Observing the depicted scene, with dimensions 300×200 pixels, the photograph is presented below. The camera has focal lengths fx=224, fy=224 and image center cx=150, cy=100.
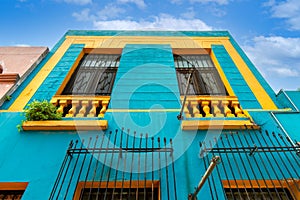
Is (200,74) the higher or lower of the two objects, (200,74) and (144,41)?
the lower

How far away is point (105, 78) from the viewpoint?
6695mm

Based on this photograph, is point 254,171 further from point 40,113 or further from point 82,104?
point 40,113

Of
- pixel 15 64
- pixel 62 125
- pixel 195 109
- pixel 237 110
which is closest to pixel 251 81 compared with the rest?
pixel 237 110

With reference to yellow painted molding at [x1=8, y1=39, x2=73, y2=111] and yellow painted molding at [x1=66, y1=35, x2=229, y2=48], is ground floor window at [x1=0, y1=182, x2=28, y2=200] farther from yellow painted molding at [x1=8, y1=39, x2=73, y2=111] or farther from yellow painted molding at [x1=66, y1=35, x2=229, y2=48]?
yellow painted molding at [x1=66, y1=35, x2=229, y2=48]

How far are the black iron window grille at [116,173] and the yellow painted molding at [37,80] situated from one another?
220 centimetres

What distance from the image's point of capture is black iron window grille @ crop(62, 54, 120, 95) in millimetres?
6090

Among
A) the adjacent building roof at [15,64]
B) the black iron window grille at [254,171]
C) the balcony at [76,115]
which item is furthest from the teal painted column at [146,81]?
the adjacent building roof at [15,64]

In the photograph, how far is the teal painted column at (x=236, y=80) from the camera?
5289 mm

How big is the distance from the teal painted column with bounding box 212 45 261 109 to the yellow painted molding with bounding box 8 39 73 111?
4988mm

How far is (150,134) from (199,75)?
10.4 ft

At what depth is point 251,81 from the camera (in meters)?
6.07

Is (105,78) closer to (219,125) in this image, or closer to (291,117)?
(219,125)

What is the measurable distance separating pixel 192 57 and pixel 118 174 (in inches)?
214

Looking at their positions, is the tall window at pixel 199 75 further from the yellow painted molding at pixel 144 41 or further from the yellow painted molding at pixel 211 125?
the yellow painted molding at pixel 211 125
